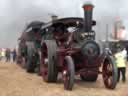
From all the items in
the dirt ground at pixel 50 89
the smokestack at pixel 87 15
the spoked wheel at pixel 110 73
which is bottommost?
the dirt ground at pixel 50 89

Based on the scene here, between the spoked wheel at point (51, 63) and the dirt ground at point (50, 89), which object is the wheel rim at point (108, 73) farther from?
the spoked wheel at point (51, 63)

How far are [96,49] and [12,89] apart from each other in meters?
2.82

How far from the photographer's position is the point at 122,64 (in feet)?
41.8

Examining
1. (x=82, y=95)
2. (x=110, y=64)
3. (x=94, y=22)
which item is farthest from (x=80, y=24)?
(x=82, y=95)

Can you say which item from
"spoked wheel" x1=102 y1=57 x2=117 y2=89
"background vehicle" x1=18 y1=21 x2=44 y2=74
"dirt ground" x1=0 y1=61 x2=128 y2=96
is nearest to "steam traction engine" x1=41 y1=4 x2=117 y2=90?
"spoked wheel" x1=102 y1=57 x2=117 y2=89

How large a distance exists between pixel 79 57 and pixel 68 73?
40.6 inches

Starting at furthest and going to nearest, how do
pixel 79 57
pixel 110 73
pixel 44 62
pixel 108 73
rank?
pixel 44 62, pixel 79 57, pixel 108 73, pixel 110 73

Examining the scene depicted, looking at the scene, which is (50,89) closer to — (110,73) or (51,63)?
(51,63)

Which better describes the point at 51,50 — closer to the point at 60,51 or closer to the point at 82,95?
the point at 60,51

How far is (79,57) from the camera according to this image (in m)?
11.8

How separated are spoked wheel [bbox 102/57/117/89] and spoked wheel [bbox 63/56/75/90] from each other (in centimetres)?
121

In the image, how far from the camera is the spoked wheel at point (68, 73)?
1066 centimetres

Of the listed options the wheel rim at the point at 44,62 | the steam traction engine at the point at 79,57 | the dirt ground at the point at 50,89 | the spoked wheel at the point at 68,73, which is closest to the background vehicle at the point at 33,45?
the wheel rim at the point at 44,62

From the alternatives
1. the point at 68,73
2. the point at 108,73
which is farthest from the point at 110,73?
the point at 68,73
